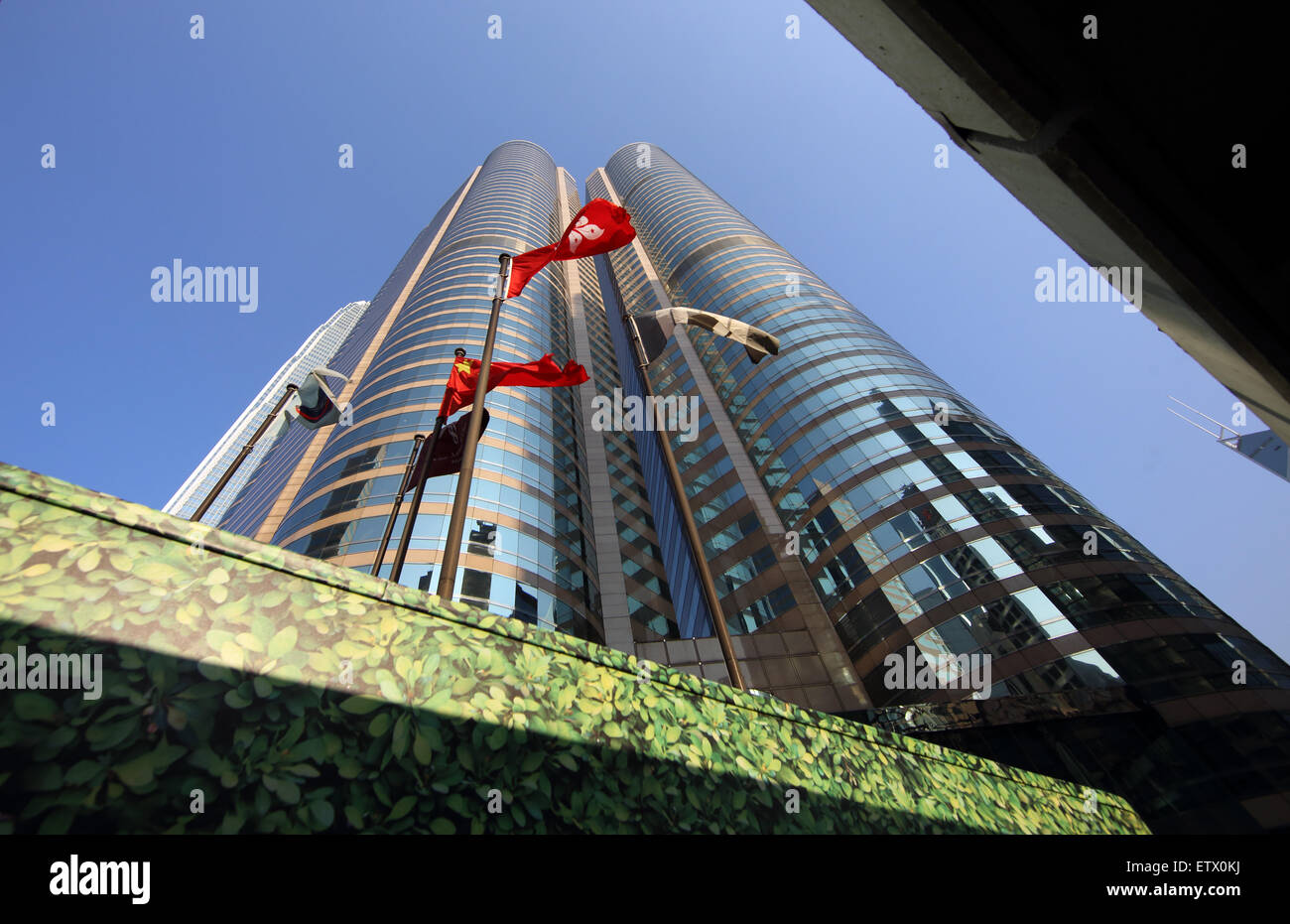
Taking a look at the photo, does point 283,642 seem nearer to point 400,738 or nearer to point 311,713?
A: point 311,713

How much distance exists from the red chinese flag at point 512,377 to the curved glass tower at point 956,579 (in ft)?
68.0

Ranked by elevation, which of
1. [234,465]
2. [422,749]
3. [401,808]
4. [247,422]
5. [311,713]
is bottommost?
[401,808]

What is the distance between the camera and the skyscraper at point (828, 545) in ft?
70.1

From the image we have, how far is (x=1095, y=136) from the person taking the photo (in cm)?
333

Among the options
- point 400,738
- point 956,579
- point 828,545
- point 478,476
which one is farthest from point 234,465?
point 828,545

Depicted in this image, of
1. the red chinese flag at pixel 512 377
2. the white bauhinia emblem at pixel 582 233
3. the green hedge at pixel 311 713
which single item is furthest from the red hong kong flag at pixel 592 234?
the green hedge at pixel 311 713

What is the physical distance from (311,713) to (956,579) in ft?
101

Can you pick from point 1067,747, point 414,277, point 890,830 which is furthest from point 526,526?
point 414,277

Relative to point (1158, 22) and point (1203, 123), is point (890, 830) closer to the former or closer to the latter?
point (1203, 123)

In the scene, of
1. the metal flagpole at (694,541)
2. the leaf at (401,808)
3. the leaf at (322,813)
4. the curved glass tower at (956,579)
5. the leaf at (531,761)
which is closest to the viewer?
the leaf at (322,813)

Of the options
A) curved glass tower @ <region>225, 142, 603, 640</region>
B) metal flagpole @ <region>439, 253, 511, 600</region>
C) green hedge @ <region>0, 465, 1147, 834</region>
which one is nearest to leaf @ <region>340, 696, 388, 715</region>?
green hedge @ <region>0, 465, 1147, 834</region>

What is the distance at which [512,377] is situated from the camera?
11.0m

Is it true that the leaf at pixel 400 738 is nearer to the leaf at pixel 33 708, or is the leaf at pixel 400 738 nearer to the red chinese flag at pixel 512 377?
the leaf at pixel 33 708

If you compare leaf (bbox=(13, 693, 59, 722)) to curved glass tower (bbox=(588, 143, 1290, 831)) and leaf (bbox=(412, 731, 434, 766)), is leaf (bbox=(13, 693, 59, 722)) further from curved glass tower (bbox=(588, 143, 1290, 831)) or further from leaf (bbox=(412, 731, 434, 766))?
curved glass tower (bbox=(588, 143, 1290, 831))
